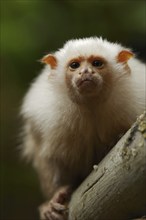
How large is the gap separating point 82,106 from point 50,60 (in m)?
0.43

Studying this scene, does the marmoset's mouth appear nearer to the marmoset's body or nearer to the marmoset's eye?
the marmoset's body

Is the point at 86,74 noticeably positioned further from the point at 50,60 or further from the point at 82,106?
the point at 50,60

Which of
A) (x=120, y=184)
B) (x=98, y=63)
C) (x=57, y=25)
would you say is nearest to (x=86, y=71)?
(x=98, y=63)

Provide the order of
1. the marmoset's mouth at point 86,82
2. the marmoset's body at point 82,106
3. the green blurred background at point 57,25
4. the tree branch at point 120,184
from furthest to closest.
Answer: the green blurred background at point 57,25, the marmoset's body at point 82,106, the marmoset's mouth at point 86,82, the tree branch at point 120,184

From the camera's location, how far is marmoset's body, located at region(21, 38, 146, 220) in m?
3.52

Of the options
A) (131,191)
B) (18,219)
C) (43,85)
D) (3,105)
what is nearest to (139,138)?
(131,191)

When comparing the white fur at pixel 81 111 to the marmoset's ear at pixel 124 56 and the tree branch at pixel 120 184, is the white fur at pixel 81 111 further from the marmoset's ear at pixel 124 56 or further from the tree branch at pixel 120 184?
the tree branch at pixel 120 184

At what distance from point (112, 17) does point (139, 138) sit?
258 centimetres

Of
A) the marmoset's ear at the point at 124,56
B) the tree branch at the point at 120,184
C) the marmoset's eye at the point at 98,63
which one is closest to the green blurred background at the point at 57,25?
the marmoset's ear at the point at 124,56

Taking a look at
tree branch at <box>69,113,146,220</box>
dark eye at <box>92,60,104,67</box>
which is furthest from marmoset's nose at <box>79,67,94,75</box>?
tree branch at <box>69,113,146,220</box>

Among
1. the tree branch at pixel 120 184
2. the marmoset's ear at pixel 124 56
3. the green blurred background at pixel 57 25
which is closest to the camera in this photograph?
the tree branch at pixel 120 184

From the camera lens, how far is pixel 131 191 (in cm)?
255

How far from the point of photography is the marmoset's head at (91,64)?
11.3 feet

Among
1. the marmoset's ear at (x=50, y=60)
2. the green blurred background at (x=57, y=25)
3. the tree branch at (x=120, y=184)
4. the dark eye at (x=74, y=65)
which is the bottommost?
the tree branch at (x=120, y=184)
